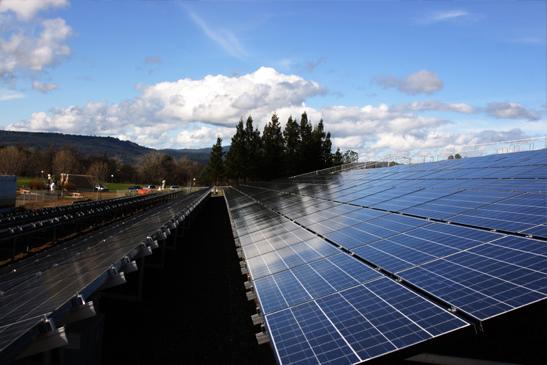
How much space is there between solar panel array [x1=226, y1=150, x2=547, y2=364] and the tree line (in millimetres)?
80286

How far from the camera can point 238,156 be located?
97.3 meters

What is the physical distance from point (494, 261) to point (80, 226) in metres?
31.6

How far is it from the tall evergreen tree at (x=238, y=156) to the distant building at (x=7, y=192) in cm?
5162

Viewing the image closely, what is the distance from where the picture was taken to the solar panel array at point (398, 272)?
5.13m

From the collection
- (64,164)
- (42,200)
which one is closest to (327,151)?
(42,200)

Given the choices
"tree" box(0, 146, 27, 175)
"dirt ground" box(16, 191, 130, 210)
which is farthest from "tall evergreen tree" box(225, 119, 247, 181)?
"tree" box(0, 146, 27, 175)

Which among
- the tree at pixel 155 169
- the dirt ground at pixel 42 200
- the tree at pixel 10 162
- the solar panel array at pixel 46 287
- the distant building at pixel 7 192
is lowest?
the solar panel array at pixel 46 287

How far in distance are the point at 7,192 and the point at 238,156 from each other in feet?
177

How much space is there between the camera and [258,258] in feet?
37.1

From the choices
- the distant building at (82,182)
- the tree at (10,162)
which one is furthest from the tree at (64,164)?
the distant building at (82,182)

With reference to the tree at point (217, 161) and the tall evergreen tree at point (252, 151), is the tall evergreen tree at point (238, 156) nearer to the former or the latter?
the tall evergreen tree at point (252, 151)

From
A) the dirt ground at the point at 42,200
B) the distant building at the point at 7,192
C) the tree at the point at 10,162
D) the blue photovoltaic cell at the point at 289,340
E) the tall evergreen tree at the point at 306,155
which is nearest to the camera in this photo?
the blue photovoltaic cell at the point at 289,340

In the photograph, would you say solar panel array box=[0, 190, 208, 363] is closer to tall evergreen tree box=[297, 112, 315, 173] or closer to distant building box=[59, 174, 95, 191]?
tall evergreen tree box=[297, 112, 315, 173]

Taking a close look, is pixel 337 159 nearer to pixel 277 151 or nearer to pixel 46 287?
pixel 277 151
